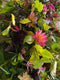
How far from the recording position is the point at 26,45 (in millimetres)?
416

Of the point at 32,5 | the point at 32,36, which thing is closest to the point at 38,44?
the point at 32,36

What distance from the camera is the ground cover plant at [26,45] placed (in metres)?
0.40

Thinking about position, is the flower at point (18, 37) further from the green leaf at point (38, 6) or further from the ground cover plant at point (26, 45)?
the green leaf at point (38, 6)

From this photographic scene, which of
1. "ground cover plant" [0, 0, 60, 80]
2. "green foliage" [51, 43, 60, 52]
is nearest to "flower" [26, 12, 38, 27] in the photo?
"ground cover plant" [0, 0, 60, 80]

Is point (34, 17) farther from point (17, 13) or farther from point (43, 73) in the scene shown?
point (43, 73)

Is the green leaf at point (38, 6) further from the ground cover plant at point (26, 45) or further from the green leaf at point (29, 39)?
the green leaf at point (29, 39)

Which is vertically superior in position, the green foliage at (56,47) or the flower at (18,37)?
the flower at (18,37)

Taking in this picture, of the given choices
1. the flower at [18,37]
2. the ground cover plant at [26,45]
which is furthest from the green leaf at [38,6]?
the flower at [18,37]

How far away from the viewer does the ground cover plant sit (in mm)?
400

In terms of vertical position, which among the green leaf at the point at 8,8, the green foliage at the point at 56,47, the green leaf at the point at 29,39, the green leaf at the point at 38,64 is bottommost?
the green leaf at the point at 38,64

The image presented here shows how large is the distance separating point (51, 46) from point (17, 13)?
17 cm

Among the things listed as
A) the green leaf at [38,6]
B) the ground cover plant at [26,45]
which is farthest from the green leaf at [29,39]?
the green leaf at [38,6]

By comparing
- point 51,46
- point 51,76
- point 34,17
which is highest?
point 34,17

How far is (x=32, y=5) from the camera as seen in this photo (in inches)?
17.1
